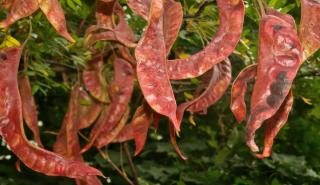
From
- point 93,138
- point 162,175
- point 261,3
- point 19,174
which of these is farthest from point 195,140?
point 261,3

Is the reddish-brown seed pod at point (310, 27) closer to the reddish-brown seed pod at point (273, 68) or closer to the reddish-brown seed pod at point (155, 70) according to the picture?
the reddish-brown seed pod at point (273, 68)

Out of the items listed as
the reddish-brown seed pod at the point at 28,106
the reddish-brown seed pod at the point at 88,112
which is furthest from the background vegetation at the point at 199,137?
the reddish-brown seed pod at the point at 28,106

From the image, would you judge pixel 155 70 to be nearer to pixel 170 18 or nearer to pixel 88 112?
pixel 170 18

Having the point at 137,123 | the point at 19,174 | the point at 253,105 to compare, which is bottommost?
the point at 19,174

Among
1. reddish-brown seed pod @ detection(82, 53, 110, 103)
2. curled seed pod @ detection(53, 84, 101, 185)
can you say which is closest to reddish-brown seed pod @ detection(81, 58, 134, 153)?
curled seed pod @ detection(53, 84, 101, 185)

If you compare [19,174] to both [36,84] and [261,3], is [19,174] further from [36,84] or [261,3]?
[261,3]

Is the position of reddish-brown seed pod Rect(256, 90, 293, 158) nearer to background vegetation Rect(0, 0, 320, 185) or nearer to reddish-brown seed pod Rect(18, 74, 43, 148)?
reddish-brown seed pod Rect(18, 74, 43, 148)
